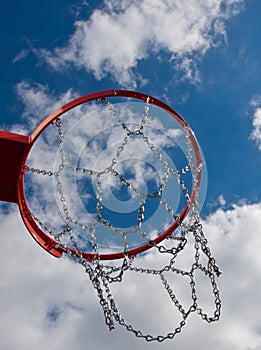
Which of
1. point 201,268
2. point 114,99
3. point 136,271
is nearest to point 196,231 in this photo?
point 201,268

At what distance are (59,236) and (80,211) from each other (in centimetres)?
26

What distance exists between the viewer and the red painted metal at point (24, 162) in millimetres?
3893

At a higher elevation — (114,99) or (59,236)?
(114,99)

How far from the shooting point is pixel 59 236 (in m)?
4.03

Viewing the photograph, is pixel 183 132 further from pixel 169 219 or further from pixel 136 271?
pixel 136 271

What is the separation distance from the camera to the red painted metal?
389 cm

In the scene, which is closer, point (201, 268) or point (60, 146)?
point (201, 268)

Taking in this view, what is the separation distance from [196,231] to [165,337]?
78cm

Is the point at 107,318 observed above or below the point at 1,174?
below

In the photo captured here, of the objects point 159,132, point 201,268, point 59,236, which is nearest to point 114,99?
point 159,132

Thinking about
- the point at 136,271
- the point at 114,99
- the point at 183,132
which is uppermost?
the point at 114,99

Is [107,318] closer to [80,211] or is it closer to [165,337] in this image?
[165,337]

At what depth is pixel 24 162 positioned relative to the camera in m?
3.98

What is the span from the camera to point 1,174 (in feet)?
13.1
